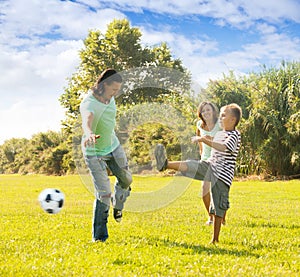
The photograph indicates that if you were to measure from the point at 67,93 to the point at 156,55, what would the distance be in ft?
20.7

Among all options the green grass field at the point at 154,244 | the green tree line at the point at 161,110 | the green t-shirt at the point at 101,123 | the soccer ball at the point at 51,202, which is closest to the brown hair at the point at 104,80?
the green t-shirt at the point at 101,123

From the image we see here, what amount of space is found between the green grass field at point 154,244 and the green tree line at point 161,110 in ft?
5.47

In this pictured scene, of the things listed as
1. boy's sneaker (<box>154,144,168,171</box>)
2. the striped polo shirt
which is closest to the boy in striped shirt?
the striped polo shirt

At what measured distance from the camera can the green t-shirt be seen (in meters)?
5.18

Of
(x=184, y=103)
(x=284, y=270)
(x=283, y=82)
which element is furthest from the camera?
(x=283, y=82)

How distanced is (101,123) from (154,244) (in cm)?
149

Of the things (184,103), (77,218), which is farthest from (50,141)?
(77,218)

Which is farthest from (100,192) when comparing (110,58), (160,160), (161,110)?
(110,58)

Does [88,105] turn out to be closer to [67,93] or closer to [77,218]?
[77,218]

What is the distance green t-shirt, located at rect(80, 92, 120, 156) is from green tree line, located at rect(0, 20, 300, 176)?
7.24 ft

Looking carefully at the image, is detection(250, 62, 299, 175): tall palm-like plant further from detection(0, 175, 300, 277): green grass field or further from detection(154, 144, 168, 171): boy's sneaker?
detection(154, 144, 168, 171): boy's sneaker

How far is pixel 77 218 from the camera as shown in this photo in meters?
7.23

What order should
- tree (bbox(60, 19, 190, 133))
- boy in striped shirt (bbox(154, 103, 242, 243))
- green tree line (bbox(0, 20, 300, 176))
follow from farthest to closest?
1. tree (bbox(60, 19, 190, 133))
2. green tree line (bbox(0, 20, 300, 176))
3. boy in striped shirt (bbox(154, 103, 242, 243))

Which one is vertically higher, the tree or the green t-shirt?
the tree
